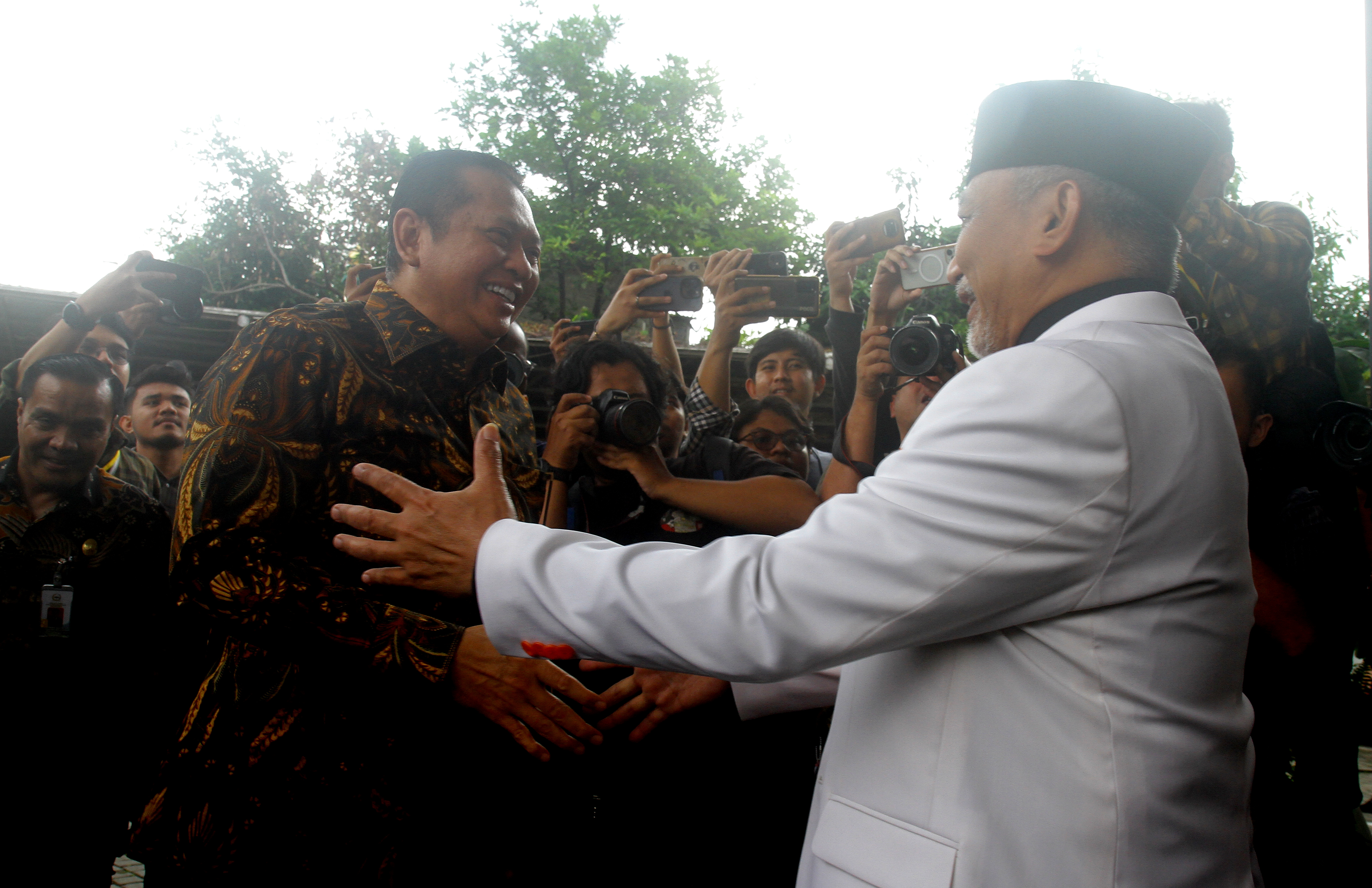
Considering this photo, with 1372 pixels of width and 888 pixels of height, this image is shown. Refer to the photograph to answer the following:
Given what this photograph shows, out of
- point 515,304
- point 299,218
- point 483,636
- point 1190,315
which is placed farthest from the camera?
point 299,218

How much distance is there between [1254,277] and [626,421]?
228 centimetres

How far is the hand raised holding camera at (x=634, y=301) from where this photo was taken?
12.0 ft

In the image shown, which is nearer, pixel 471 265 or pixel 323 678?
pixel 323 678

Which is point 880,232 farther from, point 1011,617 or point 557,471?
point 1011,617

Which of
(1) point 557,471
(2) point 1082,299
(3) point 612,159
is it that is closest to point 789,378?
(1) point 557,471

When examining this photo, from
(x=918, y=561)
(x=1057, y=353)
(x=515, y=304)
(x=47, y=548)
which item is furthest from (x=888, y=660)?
(x=47, y=548)

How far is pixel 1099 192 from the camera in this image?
5.25ft

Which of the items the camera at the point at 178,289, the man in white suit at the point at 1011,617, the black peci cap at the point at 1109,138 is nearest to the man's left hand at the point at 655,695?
the man in white suit at the point at 1011,617

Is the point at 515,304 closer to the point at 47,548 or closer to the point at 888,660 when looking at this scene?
the point at 888,660

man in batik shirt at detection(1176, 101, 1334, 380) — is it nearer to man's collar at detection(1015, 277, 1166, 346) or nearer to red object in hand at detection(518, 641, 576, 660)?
man's collar at detection(1015, 277, 1166, 346)

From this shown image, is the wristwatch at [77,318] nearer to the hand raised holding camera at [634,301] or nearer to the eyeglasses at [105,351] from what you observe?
the eyeglasses at [105,351]

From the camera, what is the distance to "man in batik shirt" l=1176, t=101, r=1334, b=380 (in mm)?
3055

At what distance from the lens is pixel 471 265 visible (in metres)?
2.20

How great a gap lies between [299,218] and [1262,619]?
19.1 m
